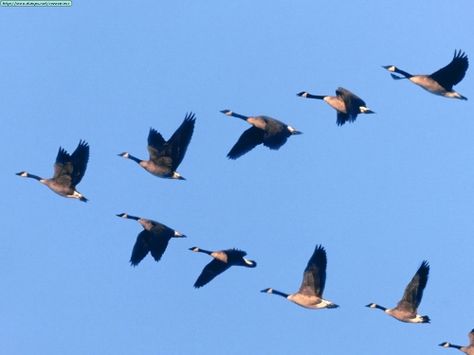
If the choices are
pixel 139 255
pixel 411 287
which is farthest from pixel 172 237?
pixel 411 287

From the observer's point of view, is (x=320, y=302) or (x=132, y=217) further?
(x=132, y=217)

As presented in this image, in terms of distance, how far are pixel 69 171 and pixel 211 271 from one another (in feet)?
14.1

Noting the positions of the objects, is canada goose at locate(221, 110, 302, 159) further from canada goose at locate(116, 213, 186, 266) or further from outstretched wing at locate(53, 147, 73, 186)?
outstretched wing at locate(53, 147, 73, 186)

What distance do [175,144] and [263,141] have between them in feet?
7.05

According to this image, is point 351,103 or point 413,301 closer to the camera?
point 351,103

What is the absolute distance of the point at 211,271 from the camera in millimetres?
33062

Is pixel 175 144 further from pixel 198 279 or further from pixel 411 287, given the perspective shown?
pixel 411 287

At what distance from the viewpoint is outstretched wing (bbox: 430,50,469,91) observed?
1227 inches

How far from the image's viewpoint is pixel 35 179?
115 ft

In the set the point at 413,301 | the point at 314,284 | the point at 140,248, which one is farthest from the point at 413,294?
the point at 140,248

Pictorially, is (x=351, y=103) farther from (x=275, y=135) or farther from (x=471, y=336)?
(x=471, y=336)

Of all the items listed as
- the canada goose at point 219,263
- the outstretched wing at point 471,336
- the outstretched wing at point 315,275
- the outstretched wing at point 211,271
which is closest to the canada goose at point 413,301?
the outstretched wing at point 471,336

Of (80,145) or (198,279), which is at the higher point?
(80,145)

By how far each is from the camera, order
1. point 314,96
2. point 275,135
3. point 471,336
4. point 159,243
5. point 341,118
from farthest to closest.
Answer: point 314,96
point 159,243
point 471,336
point 275,135
point 341,118
